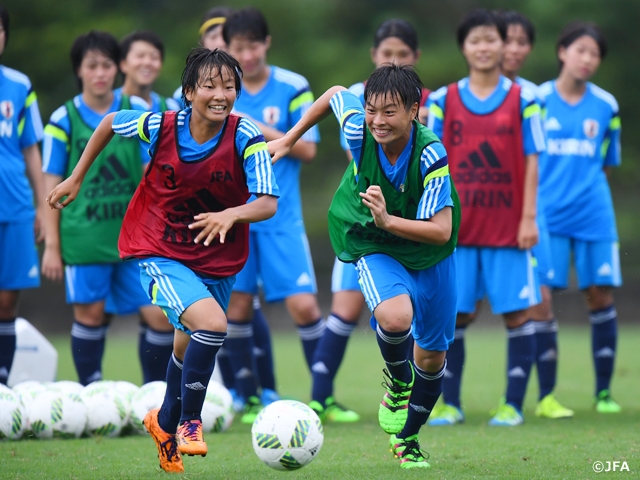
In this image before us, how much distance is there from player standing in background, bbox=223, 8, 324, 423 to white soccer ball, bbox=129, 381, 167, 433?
1.01 meters

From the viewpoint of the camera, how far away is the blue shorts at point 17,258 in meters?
6.80

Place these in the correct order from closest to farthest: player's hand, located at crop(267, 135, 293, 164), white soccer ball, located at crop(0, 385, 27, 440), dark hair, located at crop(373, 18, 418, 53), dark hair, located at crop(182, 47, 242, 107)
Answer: dark hair, located at crop(182, 47, 242, 107) < player's hand, located at crop(267, 135, 293, 164) < white soccer ball, located at crop(0, 385, 27, 440) < dark hair, located at crop(373, 18, 418, 53)


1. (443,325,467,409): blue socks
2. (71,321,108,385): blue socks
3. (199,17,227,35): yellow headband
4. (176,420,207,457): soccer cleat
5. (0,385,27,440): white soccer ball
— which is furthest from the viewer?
(199,17,227,35): yellow headband

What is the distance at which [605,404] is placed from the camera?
754cm

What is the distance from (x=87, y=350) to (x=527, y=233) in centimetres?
317

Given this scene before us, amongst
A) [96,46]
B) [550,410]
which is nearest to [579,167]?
[550,410]

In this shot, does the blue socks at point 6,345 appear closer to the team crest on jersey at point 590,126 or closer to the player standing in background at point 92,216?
the player standing in background at point 92,216

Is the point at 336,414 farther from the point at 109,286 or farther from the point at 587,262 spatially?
the point at 587,262

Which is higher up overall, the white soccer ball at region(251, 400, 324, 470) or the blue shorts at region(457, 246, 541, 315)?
the blue shorts at region(457, 246, 541, 315)

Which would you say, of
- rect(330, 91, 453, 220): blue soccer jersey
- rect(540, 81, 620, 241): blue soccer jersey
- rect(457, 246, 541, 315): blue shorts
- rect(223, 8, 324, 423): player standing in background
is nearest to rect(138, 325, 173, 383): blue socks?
rect(223, 8, 324, 423): player standing in background

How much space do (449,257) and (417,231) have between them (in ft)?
1.31

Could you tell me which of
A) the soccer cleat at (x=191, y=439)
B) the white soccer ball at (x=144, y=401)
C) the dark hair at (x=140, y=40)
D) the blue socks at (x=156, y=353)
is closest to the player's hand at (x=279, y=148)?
the soccer cleat at (x=191, y=439)

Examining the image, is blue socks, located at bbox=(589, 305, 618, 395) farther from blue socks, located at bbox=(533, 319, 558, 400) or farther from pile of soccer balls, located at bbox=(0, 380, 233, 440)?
pile of soccer balls, located at bbox=(0, 380, 233, 440)

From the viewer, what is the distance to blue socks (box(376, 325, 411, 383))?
16.0 feet
